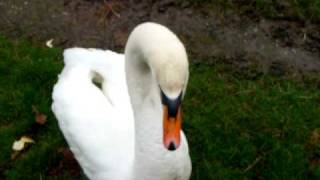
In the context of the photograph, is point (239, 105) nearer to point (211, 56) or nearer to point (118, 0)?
point (211, 56)

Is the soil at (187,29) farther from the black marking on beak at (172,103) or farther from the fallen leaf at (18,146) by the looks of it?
the black marking on beak at (172,103)

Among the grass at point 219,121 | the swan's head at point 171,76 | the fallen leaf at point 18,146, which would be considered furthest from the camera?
the fallen leaf at point 18,146

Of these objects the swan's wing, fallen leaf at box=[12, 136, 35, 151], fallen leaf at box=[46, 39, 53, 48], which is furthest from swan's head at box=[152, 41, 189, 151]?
fallen leaf at box=[46, 39, 53, 48]

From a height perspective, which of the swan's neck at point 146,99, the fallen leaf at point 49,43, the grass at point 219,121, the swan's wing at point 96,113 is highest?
the swan's neck at point 146,99

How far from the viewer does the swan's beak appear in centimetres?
210

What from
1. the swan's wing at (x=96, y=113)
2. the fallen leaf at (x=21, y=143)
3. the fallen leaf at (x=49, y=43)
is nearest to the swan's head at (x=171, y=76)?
the swan's wing at (x=96, y=113)

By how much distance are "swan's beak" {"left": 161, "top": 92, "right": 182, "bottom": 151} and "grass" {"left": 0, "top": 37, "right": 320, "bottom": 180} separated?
3.87 feet

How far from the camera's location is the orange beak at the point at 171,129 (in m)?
2.15

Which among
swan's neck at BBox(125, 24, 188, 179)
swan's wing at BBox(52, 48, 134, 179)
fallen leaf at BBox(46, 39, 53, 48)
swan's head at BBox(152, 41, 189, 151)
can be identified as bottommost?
fallen leaf at BBox(46, 39, 53, 48)

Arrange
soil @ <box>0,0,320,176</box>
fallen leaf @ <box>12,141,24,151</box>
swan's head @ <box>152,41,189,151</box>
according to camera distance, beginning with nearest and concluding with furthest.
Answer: swan's head @ <box>152,41,189,151</box> → fallen leaf @ <box>12,141,24,151</box> → soil @ <box>0,0,320,176</box>

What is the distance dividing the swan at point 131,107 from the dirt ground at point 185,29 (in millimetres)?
790

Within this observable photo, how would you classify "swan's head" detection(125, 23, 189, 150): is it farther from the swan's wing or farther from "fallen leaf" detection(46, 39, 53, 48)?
"fallen leaf" detection(46, 39, 53, 48)

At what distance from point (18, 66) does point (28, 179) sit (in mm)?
801

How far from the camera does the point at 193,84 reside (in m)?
3.83
